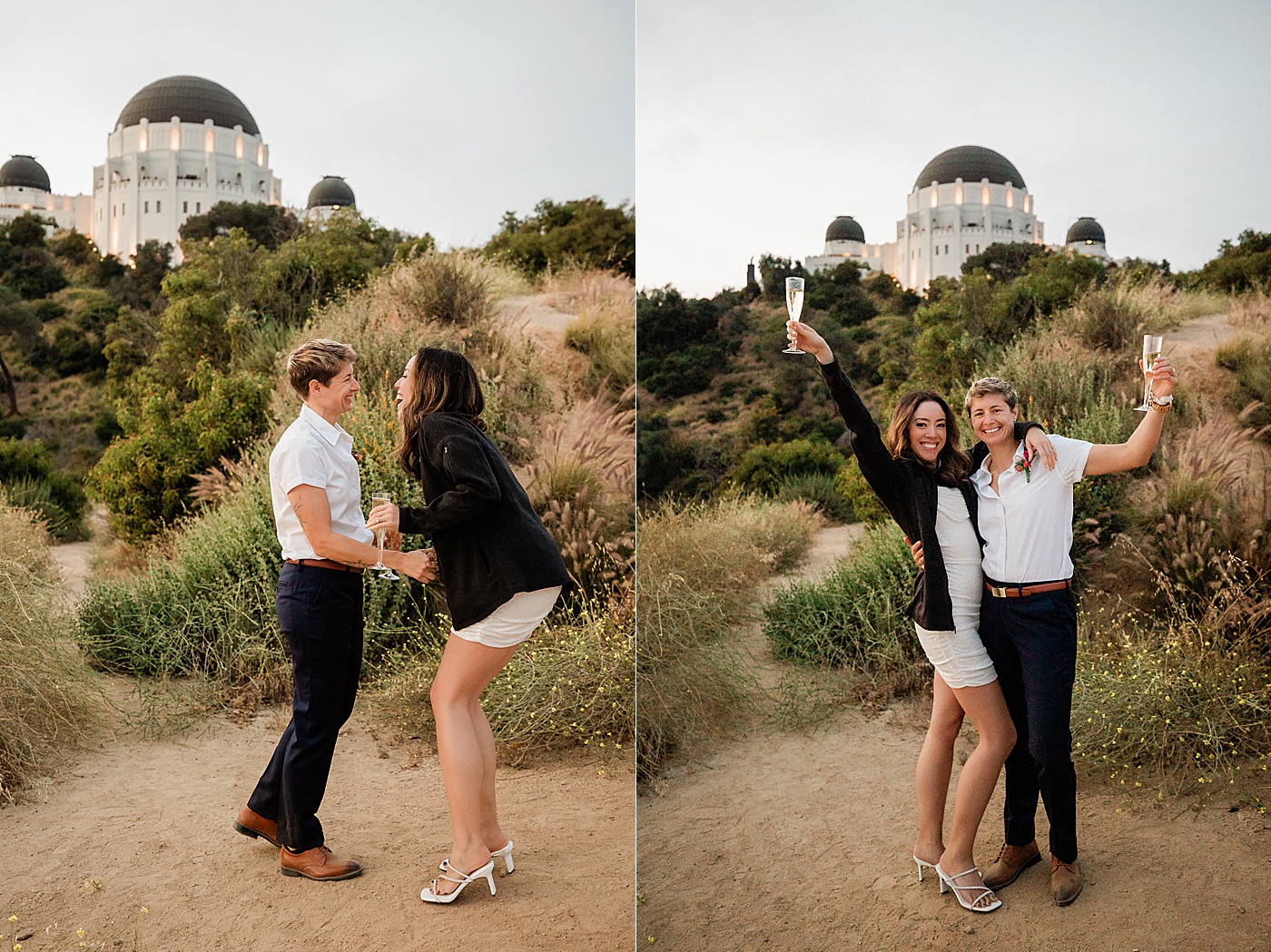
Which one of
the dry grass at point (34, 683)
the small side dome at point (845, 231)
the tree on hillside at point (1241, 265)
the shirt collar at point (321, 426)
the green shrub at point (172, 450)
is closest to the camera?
the shirt collar at point (321, 426)

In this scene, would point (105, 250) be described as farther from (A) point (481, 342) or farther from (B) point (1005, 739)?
(B) point (1005, 739)

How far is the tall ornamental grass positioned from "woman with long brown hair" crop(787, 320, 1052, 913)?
1378 mm

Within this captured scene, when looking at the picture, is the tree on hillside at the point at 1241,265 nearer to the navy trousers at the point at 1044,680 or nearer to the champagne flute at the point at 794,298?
the navy trousers at the point at 1044,680

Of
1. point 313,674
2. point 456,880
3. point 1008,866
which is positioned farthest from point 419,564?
point 1008,866

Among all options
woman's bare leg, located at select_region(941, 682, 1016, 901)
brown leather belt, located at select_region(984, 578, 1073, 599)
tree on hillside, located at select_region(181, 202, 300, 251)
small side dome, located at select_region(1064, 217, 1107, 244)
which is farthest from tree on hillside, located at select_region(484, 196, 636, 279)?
woman's bare leg, located at select_region(941, 682, 1016, 901)

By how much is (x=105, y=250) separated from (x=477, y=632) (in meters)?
4.83

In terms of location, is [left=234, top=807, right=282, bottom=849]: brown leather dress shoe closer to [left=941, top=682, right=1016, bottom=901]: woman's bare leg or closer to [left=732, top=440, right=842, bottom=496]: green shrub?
[left=941, top=682, right=1016, bottom=901]: woman's bare leg

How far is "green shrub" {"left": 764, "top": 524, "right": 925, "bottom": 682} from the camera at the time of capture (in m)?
4.26

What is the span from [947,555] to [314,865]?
1.88 meters

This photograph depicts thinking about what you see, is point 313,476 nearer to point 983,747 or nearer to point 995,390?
point 995,390

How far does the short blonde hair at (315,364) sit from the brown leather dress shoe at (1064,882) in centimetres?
226

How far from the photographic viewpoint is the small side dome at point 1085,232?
4.46m

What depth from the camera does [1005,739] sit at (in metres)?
2.52

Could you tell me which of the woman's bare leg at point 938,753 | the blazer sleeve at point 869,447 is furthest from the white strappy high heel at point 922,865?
the blazer sleeve at point 869,447
